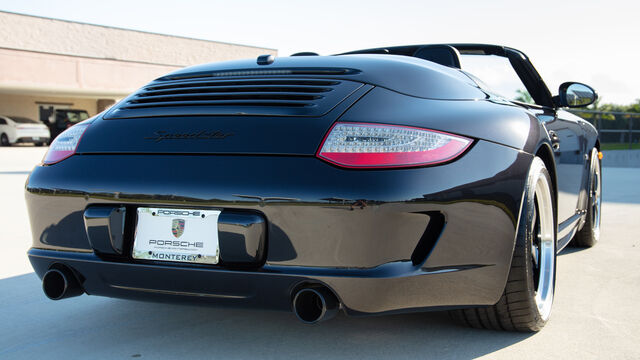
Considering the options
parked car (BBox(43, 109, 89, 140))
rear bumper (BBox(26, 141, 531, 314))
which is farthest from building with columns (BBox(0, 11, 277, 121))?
rear bumper (BBox(26, 141, 531, 314))

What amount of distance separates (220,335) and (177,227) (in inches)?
25.3

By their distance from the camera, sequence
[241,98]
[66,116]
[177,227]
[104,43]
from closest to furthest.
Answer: [177,227], [241,98], [66,116], [104,43]

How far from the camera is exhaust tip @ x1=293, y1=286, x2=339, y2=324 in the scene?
195 cm

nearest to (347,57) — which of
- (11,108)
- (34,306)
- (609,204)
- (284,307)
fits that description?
(284,307)

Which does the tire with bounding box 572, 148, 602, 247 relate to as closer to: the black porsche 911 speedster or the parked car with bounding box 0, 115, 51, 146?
the black porsche 911 speedster

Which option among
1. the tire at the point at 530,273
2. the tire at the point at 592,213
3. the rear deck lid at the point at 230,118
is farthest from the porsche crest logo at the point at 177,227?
the tire at the point at 592,213

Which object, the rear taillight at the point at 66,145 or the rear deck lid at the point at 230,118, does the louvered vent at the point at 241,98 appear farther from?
the rear taillight at the point at 66,145

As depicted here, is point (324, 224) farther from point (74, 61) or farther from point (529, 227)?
point (74, 61)

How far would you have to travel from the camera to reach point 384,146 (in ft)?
6.47

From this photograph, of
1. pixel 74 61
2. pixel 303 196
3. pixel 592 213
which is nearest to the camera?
pixel 303 196

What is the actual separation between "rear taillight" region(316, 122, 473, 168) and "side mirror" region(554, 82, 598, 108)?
1.78 metres

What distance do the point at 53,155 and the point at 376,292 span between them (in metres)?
1.32

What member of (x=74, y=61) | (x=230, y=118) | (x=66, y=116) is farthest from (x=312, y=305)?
(x=66, y=116)

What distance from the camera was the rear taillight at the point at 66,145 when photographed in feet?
7.70
